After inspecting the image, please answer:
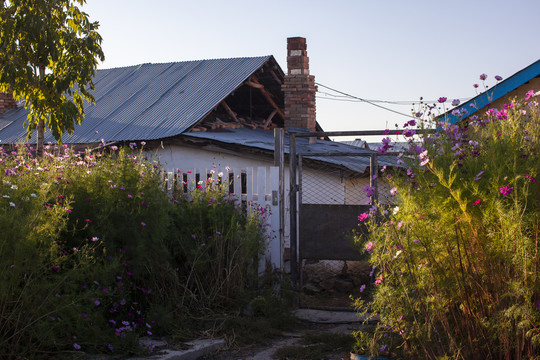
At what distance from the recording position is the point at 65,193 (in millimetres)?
5520

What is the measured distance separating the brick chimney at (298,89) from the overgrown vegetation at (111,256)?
601 cm

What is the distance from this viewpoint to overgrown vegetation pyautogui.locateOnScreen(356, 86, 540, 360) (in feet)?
12.7

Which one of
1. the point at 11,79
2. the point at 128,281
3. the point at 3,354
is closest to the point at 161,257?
the point at 128,281

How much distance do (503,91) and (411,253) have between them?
5548mm

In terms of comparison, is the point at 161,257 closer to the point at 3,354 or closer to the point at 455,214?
the point at 3,354

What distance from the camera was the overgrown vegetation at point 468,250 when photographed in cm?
386

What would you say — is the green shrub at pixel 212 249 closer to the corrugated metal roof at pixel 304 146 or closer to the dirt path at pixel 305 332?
the dirt path at pixel 305 332

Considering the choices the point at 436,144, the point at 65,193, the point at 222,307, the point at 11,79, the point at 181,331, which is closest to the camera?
the point at 436,144

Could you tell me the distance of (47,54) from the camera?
10352mm

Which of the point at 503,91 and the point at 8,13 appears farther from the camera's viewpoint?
the point at 8,13

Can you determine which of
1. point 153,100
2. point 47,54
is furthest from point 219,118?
point 47,54

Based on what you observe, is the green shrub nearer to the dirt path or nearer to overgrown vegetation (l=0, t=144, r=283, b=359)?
overgrown vegetation (l=0, t=144, r=283, b=359)

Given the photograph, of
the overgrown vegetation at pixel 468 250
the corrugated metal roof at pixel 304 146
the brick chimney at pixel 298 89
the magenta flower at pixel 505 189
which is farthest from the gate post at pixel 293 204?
the brick chimney at pixel 298 89

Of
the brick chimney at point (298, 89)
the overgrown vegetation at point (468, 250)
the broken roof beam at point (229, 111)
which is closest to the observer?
the overgrown vegetation at point (468, 250)
